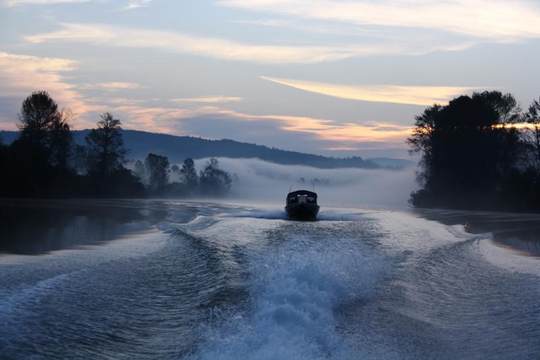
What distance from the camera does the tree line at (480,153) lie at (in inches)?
2815

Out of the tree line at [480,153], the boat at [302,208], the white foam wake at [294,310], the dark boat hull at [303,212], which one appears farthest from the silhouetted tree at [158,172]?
the white foam wake at [294,310]

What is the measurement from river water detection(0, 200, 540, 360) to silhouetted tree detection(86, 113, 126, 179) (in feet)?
260

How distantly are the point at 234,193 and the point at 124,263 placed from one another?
426ft

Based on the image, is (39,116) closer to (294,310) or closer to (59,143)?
(59,143)

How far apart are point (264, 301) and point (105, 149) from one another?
94.6 m

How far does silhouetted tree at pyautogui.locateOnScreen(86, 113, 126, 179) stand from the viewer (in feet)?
337

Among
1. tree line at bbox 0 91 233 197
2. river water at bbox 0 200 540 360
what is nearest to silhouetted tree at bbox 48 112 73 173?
tree line at bbox 0 91 233 197

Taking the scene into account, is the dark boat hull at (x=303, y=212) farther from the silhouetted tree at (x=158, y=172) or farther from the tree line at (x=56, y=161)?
the silhouetted tree at (x=158, y=172)

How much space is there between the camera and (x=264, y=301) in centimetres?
1315

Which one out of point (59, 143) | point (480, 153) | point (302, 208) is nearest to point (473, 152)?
point (480, 153)

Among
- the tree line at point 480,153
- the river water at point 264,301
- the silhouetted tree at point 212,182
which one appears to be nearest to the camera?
the river water at point 264,301

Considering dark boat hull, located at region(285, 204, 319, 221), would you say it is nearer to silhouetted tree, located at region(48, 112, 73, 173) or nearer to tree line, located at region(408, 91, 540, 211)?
tree line, located at region(408, 91, 540, 211)

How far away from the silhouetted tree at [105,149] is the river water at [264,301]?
79338mm

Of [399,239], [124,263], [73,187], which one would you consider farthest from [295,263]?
[73,187]
